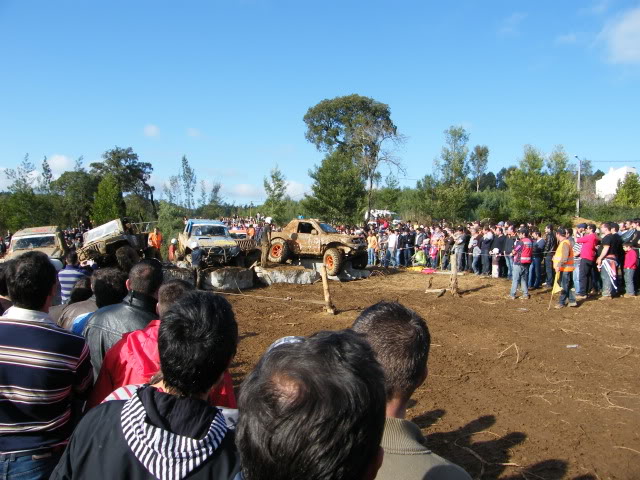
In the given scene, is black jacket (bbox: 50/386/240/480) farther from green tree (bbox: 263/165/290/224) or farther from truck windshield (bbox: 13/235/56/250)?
green tree (bbox: 263/165/290/224)

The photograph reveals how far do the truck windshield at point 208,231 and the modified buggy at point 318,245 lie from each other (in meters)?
1.95

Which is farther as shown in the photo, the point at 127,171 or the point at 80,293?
the point at 127,171

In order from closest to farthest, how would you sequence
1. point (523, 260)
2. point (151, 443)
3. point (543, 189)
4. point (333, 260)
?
1. point (151, 443)
2. point (523, 260)
3. point (333, 260)
4. point (543, 189)

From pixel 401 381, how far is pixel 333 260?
14.3 meters

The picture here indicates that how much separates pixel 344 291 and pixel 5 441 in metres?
12.0

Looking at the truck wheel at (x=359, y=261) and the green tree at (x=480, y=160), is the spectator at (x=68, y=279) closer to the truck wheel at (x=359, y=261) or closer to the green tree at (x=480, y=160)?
the truck wheel at (x=359, y=261)

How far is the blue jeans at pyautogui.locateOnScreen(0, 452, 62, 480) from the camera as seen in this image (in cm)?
198

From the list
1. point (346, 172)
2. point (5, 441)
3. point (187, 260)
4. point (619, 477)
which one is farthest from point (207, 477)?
point (346, 172)

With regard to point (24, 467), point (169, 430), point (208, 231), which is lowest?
point (24, 467)

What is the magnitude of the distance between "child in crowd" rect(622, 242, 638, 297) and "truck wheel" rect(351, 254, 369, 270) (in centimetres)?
848

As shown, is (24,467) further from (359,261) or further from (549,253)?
(359,261)

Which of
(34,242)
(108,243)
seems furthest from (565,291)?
(34,242)

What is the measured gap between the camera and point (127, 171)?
47.5 metres

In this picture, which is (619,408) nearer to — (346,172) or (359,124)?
(346,172)
